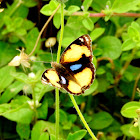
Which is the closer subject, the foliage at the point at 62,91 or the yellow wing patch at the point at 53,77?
the yellow wing patch at the point at 53,77

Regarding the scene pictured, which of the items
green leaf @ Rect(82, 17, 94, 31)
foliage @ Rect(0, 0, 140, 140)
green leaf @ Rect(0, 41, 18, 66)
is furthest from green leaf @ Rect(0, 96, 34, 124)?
green leaf @ Rect(82, 17, 94, 31)

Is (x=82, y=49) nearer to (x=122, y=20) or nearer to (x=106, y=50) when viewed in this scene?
(x=106, y=50)

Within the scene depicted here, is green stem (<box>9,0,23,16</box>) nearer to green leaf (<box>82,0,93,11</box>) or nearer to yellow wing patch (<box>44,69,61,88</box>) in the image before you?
green leaf (<box>82,0,93,11</box>)

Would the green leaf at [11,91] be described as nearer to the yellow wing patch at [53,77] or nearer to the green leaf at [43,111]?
the green leaf at [43,111]

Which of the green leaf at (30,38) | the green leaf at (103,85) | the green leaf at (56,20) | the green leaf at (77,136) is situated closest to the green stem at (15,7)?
the green leaf at (30,38)

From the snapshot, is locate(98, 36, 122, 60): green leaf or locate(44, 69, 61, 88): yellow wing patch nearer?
locate(44, 69, 61, 88): yellow wing patch

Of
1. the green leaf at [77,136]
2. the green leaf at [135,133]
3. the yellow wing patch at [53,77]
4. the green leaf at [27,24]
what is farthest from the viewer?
the green leaf at [27,24]

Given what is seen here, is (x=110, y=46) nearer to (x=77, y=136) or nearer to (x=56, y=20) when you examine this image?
(x=56, y=20)

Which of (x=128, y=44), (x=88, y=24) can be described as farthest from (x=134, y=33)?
(x=88, y=24)
